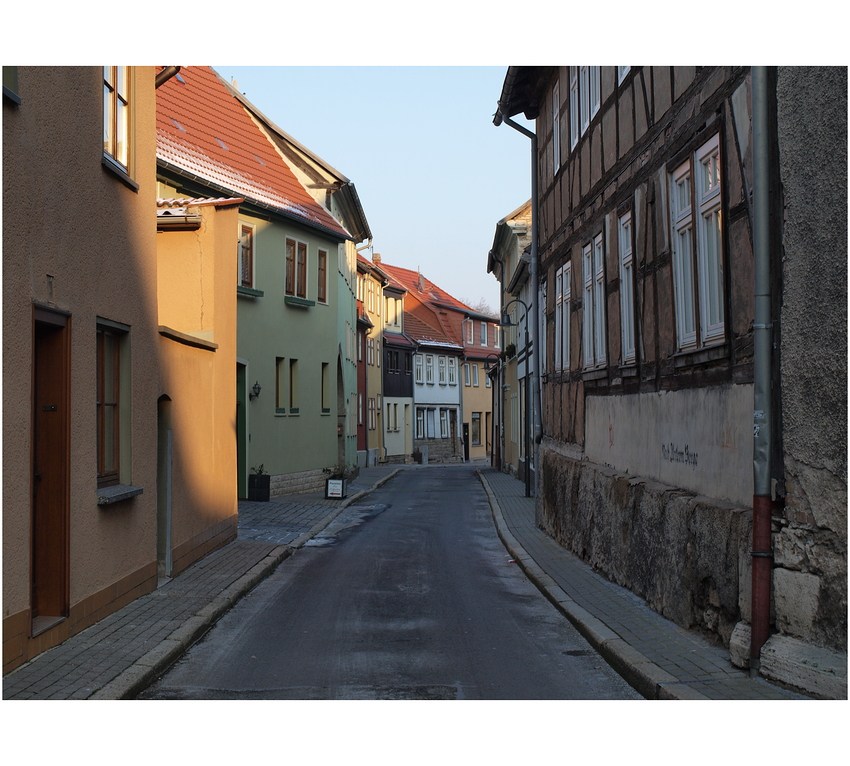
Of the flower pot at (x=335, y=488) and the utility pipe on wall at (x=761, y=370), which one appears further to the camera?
the flower pot at (x=335, y=488)

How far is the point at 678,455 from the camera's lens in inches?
345

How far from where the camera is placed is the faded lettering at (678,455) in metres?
8.33

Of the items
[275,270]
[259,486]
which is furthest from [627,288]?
[275,270]

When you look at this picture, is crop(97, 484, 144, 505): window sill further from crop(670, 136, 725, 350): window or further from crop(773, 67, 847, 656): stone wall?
crop(773, 67, 847, 656): stone wall

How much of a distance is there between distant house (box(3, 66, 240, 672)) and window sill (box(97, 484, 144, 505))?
3 centimetres

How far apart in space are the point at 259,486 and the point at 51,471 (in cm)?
1457

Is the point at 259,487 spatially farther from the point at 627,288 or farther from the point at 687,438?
the point at 687,438

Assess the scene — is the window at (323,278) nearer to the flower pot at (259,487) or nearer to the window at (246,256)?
the window at (246,256)

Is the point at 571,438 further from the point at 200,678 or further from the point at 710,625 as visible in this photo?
the point at 200,678

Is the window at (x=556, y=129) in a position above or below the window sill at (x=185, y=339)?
above

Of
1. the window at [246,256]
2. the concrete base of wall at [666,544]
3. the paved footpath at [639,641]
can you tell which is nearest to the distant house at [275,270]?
the window at [246,256]

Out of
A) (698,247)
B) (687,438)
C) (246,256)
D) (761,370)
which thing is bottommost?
(687,438)

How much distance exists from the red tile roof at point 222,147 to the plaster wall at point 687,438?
12.3 m

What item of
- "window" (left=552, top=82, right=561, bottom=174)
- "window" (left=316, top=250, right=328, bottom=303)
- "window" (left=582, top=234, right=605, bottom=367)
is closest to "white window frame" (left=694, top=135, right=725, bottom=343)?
"window" (left=582, top=234, right=605, bottom=367)
